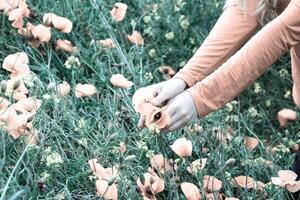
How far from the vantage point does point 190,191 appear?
4.30ft

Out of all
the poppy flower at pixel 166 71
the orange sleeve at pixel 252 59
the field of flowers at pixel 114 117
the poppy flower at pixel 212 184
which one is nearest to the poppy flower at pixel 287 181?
the field of flowers at pixel 114 117

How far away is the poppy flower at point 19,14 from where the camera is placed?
1645 mm

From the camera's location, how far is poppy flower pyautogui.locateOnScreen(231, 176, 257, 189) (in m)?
1.43

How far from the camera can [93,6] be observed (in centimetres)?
187

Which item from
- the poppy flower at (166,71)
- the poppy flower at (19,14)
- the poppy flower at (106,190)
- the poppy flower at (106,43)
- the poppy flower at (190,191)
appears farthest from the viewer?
the poppy flower at (166,71)

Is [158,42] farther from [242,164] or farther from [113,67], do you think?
[242,164]

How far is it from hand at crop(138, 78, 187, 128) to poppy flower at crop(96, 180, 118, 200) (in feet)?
0.46

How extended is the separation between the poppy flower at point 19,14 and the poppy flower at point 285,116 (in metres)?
0.76

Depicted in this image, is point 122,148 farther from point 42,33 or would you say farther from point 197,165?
point 42,33

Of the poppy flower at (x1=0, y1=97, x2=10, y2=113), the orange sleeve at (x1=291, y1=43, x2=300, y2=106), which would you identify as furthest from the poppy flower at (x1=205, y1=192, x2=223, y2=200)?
the poppy flower at (x1=0, y1=97, x2=10, y2=113)

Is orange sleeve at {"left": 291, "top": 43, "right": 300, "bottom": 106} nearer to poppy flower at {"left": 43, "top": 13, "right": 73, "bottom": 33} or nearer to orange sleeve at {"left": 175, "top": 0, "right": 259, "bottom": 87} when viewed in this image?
orange sleeve at {"left": 175, "top": 0, "right": 259, "bottom": 87}

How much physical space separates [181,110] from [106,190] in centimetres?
20

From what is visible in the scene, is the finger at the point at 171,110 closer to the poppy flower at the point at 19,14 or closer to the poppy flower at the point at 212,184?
the poppy flower at the point at 212,184

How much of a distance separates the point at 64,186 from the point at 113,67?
0.57 m
